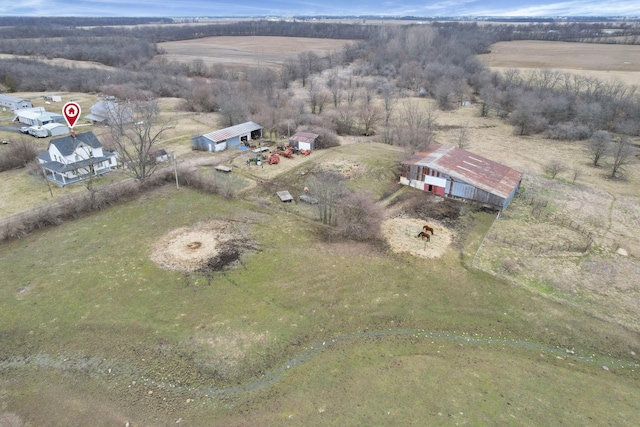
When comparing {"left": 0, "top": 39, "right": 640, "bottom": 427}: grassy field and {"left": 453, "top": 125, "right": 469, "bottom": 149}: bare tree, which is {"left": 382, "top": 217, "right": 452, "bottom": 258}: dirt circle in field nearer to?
{"left": 0, "top": 39, "right": 640, "bottom": 427}: grassy field

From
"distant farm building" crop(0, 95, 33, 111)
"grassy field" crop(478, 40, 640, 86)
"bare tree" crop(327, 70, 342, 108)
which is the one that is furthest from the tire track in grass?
"grassy field" crop(478, 40, 640, 86)

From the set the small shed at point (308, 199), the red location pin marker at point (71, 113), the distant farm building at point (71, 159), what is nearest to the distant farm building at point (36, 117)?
the distant farm building at point (71, 159)

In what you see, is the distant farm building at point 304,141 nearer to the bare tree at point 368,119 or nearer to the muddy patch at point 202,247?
the bare tree at point 368,119

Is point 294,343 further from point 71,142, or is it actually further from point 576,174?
point 576,174

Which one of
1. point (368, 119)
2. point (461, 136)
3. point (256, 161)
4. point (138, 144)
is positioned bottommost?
point (256, 161)

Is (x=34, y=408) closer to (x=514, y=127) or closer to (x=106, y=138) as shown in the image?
(x=106, y=138)

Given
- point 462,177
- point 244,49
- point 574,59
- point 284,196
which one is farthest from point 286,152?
point 244,49

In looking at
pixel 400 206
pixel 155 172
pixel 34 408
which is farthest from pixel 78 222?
pixel 400 206
